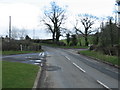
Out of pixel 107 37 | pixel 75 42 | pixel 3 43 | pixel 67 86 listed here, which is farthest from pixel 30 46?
pixel 67 86

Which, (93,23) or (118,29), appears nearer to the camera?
(118,29)

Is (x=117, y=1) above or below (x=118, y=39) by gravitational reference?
above

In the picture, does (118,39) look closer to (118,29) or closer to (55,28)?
(118,29)

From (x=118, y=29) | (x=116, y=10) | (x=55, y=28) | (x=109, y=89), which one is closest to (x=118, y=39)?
(x=118, y=29)

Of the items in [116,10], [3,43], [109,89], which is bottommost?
[109,89]

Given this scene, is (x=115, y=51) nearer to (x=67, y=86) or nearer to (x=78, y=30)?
(x=67, y=86)

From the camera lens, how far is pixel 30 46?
140 feet

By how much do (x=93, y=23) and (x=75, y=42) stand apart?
10.5 meters

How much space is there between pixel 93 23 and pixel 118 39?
147ft

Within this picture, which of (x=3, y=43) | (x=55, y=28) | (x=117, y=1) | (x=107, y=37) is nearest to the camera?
(x=117, y=1)

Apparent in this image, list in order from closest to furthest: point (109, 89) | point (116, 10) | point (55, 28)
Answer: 1. point (109, 89)
2. point (116, 10)
3. point (55, 28)

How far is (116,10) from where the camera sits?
89.2 ft

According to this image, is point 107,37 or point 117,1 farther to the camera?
point 107,37

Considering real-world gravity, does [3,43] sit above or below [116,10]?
below
